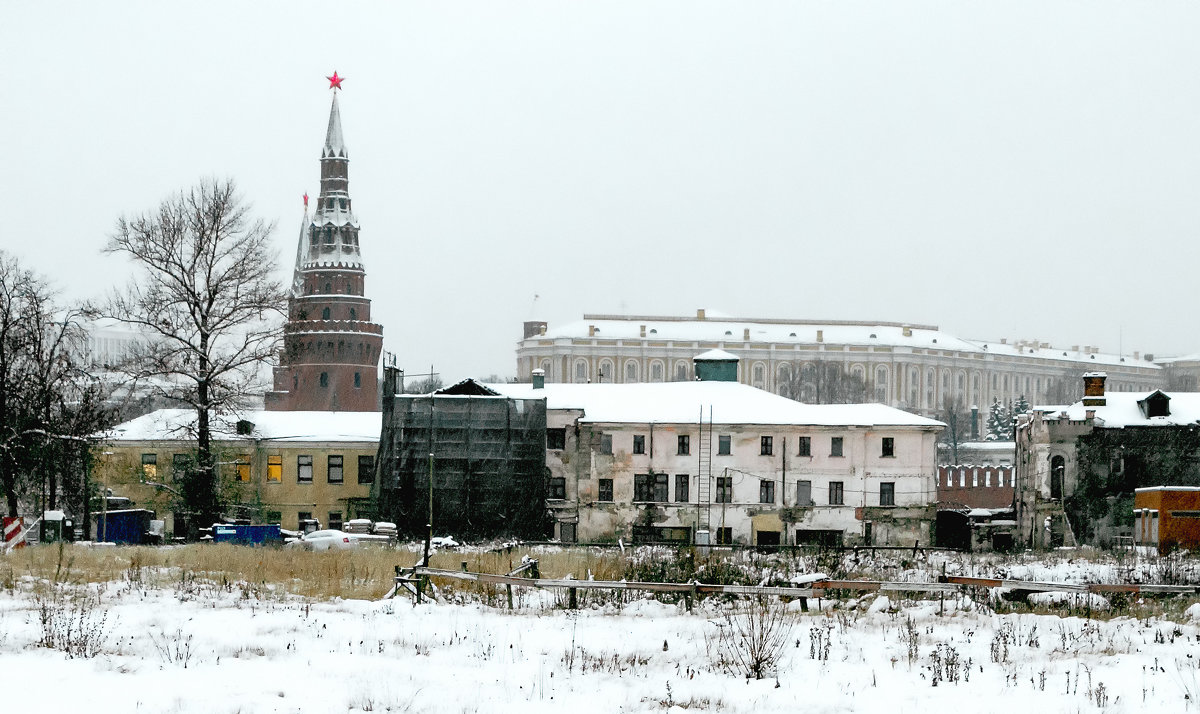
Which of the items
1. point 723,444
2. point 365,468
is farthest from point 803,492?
point 365,468

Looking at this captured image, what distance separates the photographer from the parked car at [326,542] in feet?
115

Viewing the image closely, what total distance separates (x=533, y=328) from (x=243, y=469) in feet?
406

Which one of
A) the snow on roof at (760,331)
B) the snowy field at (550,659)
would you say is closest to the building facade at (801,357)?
the snow on roof at (760,331)

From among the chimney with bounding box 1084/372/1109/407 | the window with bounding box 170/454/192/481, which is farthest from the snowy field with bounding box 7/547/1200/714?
the chimney with bounding box 1084/372/1109/407

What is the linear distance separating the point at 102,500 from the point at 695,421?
69.4 feet

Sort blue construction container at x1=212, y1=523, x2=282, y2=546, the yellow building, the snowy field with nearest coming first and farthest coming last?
the snowy field < blue construction container at x1=212, y1=523, x2=282, y2=546 < the yellow building

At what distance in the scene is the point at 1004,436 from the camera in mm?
118062

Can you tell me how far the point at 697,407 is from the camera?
→ 178ft

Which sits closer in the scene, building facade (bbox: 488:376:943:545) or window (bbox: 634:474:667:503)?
building facade (bbox: 488:376:943:545)

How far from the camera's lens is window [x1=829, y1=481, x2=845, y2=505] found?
5253 cm

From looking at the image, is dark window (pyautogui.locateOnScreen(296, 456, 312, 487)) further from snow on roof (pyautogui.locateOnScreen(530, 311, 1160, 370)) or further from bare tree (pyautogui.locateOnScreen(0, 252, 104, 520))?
snow on roof (pyautogui.locateOnScreen(530, 311, 1160, 370))

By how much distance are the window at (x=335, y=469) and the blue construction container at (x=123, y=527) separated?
1090 cm

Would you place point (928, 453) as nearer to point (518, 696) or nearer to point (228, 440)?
point (228, 440)

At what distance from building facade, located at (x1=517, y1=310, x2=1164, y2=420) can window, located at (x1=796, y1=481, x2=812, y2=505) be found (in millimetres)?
102383
